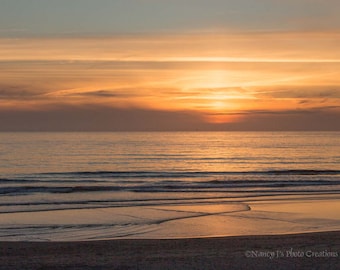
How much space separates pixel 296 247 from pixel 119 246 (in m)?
4.03

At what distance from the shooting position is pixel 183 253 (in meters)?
12.9

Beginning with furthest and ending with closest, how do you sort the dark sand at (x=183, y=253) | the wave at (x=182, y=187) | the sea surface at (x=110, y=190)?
A: the wave at (x=182, y=187) → the sea surface at (x=110, y=190) → the dark sand at (x=183, y=253)

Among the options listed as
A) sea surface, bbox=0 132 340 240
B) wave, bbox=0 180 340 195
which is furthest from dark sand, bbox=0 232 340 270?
wave, bbox=0 180 340 195

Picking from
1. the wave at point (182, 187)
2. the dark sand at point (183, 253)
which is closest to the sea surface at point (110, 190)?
the wave at point (182, 187)

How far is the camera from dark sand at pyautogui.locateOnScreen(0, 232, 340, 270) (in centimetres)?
1172

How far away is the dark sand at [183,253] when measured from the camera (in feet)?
38.4

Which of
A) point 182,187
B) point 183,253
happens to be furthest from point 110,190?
point 183,253

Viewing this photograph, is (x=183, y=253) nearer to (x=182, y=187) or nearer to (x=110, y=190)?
(x=110, y=190)

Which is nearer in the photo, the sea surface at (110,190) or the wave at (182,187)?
the sea surface at (110,190)

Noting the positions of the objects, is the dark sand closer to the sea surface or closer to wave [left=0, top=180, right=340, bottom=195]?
the sea surface

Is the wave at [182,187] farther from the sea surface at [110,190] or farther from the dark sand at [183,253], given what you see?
the dark sand at [183,253]

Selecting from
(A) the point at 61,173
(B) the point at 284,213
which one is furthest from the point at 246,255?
(A) the point at 61,173

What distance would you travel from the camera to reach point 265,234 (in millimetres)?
16125

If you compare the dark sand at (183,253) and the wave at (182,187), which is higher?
the wave at (182,187)
